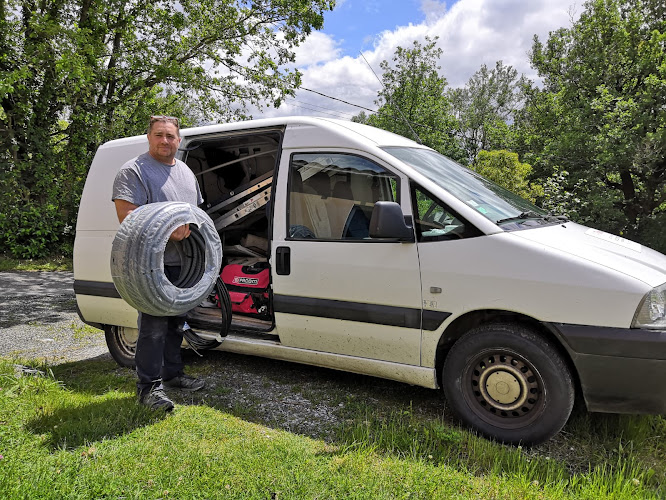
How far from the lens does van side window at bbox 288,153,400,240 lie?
3.54 metres

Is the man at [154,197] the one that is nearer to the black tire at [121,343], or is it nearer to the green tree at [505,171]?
the black tire at [121,343]

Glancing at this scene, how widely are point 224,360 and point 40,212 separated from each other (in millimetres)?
10578

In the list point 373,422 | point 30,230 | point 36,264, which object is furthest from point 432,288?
point 30,230

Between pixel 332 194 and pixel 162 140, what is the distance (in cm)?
136

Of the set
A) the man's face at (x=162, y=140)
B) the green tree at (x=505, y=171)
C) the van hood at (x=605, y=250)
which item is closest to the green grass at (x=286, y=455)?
the van hood at (x=605, y=250)

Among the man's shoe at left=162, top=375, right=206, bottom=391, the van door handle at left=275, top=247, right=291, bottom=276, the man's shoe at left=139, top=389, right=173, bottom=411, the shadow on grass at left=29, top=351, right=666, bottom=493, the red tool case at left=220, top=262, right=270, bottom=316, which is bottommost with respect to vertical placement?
the shadow on grass at left=29, top=351, right=666, bottom=493

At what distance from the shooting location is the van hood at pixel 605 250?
2.67 metres

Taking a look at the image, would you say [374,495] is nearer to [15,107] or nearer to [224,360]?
[224,360]

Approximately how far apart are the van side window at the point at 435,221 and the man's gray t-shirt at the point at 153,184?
1.67 metres

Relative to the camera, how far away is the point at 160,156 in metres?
3.37

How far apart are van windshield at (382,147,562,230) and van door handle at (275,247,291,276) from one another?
107 centimetres

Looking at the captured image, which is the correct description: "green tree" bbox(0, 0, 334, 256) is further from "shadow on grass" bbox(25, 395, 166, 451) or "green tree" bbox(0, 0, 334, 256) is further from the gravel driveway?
"shadow on grass" bbox(25, 395, 166, 451)

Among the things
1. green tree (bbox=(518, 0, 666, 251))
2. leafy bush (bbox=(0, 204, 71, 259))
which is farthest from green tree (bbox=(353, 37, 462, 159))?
leafy bush (bbox=(0, 204, 71, 259))

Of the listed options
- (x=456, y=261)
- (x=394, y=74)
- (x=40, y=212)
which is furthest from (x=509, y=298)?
(x=394, y=74)
